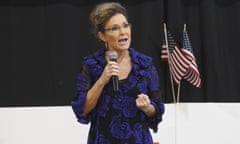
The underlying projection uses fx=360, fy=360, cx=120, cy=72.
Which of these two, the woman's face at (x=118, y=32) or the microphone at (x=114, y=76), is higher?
the woman's face at (x=118, y=32)

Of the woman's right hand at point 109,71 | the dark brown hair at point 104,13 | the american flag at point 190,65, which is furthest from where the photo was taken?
the american flag at point 190,65

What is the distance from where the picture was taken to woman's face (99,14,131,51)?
1.36 meters

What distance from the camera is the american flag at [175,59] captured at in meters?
2.94

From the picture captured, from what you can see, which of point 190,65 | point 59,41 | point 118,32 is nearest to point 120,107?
point 118,32

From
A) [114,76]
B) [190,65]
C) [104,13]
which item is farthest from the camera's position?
[190,65]

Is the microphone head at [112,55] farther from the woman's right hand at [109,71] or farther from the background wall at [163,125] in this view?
the background wall at [163,125]

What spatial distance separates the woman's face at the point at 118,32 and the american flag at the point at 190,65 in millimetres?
1638

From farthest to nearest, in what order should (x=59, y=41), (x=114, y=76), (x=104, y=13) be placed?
1. (x=59, y=41)
2. (x=104, y=13)
3. (x=114, y=76)

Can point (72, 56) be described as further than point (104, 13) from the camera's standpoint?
Yes

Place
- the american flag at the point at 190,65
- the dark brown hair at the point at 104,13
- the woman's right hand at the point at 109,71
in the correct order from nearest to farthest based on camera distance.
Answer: the woman's right hand at the point at 109,71, the dark brown hair at the point at 104,13, the american flag at the point at 190,65

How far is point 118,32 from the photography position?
136 centimetres

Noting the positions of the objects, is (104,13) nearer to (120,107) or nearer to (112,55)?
(112,55)

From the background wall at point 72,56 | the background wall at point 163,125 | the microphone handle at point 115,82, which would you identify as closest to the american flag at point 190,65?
the background wall at point 72,56

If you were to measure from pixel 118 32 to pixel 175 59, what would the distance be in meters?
1.68
